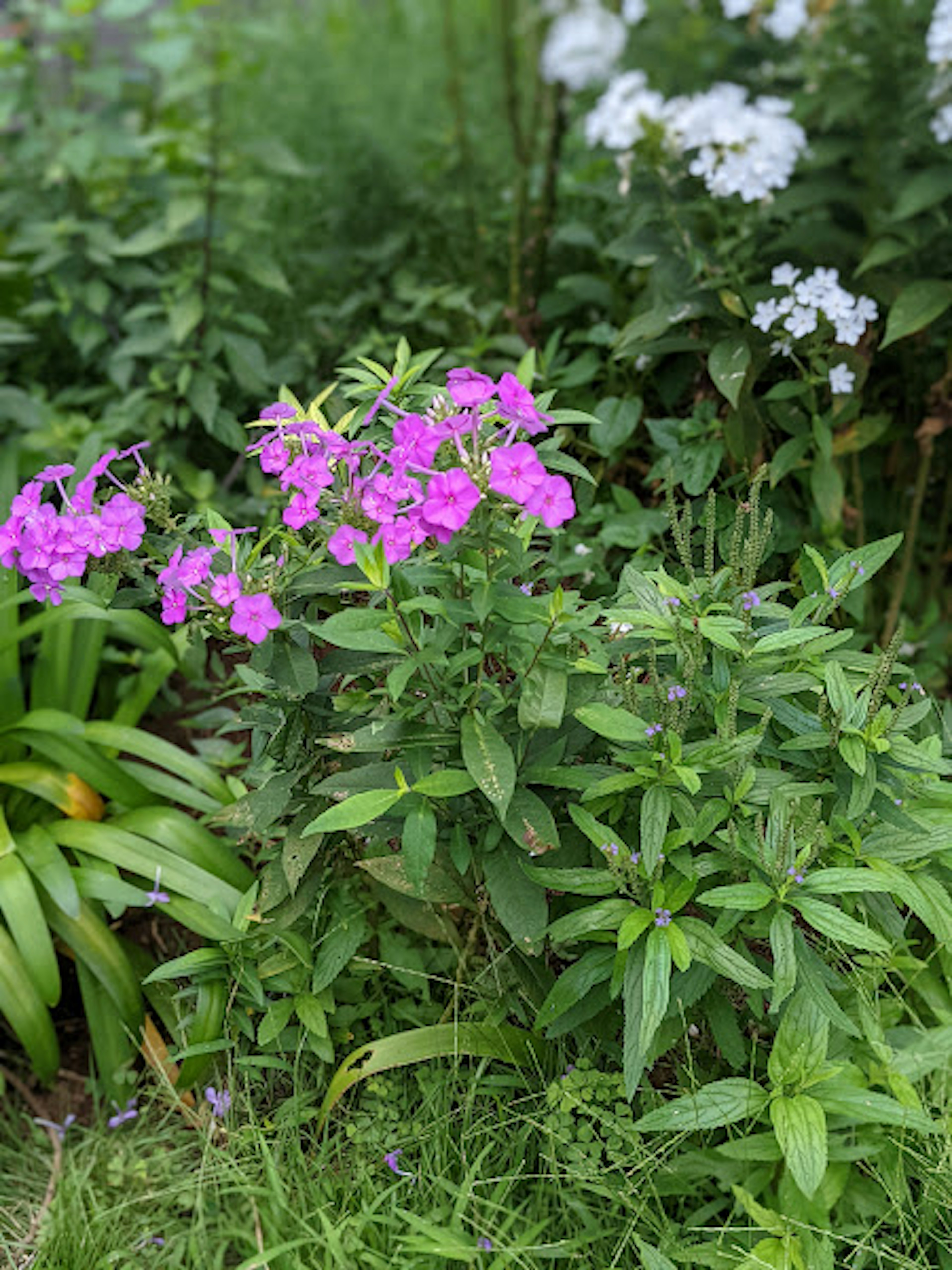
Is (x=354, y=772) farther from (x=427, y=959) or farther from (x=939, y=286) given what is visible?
(x=939, y=286)

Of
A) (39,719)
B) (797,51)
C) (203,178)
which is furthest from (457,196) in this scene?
(39,719)

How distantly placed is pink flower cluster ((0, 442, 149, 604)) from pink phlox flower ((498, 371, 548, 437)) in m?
0.48

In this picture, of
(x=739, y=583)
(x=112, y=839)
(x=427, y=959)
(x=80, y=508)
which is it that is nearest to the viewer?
(x=80, y=508)

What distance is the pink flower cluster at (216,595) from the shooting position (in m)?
1.48

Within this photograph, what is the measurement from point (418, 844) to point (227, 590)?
0.39 m

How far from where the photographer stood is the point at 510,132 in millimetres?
3607

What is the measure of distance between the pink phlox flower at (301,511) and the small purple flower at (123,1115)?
98cm

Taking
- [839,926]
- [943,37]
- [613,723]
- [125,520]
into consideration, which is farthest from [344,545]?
[943,37]

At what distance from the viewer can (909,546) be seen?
8.86 ft

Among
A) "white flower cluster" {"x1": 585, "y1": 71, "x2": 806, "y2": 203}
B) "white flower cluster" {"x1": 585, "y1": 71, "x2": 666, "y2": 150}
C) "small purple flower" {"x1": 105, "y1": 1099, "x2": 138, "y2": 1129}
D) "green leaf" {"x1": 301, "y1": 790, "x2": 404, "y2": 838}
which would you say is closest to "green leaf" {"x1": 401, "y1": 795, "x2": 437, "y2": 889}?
"green leaf" {"x1": 301, "y1": 790, "x2": 404, "y2": 838}

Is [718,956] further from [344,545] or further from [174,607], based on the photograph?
[174,607]

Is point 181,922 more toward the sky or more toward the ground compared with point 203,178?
more toward the ground

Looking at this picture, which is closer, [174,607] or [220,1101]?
[174,607]

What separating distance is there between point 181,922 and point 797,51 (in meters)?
2.79
